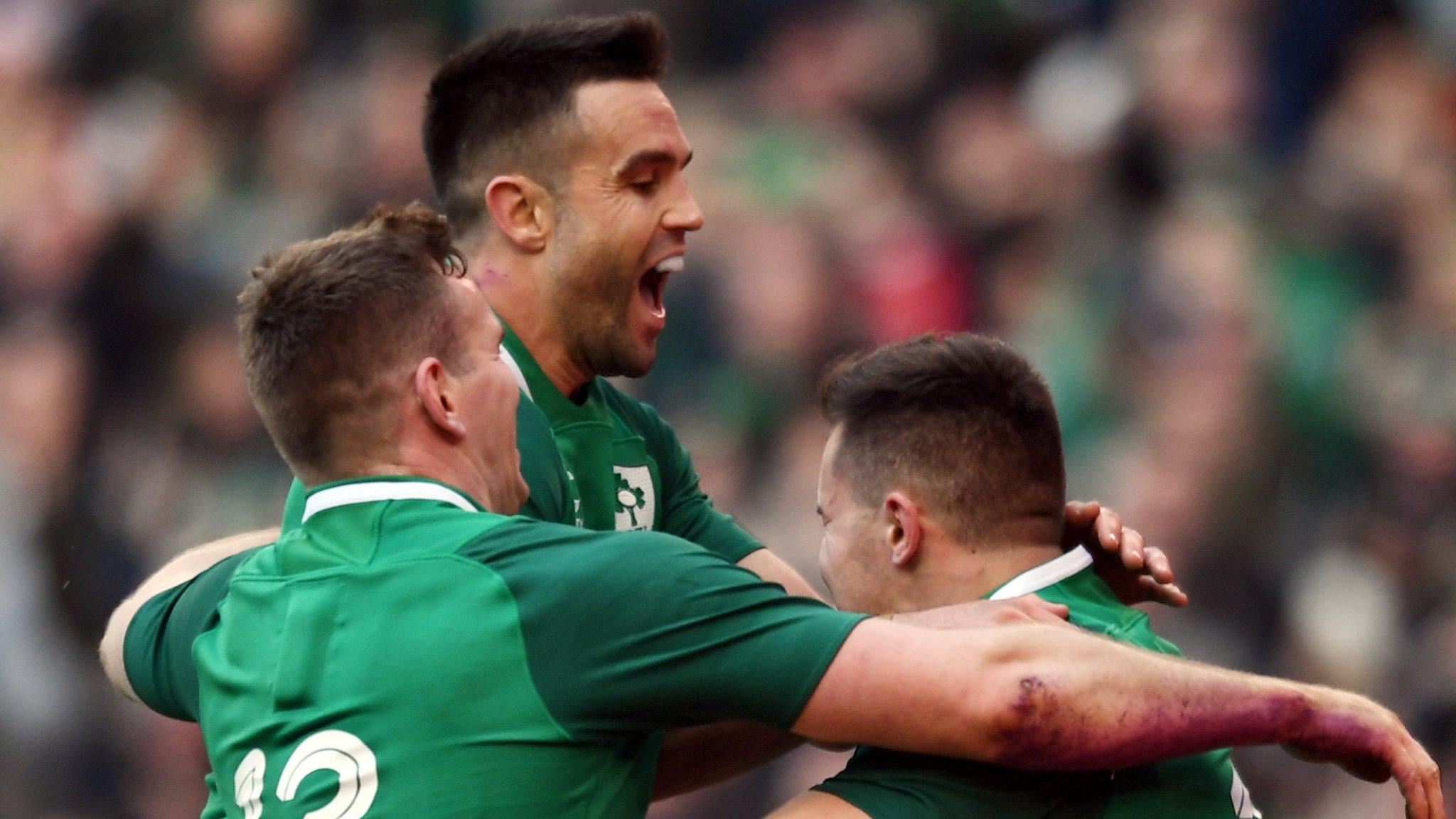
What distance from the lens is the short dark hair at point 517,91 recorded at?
3619 millimetres

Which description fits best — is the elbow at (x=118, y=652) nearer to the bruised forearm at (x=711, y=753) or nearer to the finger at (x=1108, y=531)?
the bruised forearm at (x=711, y=753)

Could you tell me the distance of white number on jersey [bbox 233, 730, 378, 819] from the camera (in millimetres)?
2295

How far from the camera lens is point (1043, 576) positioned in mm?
2627

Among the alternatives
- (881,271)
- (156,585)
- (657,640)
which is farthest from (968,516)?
(881,271)

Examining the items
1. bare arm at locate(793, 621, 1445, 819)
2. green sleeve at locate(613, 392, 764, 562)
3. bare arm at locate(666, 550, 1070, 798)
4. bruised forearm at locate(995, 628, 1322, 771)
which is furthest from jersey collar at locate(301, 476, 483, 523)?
green sleeve at locate(613, 392, 764, 562)

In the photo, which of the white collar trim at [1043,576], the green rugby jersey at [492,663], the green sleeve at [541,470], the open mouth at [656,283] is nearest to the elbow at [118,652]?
the green rugby jersey at [492,663]

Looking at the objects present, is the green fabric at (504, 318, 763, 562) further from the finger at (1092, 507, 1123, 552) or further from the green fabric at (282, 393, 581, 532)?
the finger at (1092, 507, 1123, 552)

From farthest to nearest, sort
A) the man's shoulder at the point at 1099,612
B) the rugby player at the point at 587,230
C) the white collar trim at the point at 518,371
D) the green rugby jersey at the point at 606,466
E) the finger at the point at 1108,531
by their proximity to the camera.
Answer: the rugby player at the point at 587,230, the white collar trim at the point at 518,371, the green rugby jersey at the point at 606,466, the finger at the point at 1108,531, the man's shoulder at the point at 1099,612

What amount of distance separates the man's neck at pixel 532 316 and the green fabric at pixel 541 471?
0.35 meters

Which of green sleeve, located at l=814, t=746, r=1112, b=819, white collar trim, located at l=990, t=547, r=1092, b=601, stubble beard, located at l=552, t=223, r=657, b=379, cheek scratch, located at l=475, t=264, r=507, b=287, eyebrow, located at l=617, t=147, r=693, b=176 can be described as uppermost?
eyebrow, located at l=617, t=147, r=693, b=176

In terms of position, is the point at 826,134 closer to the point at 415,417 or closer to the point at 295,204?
the point at 295,204

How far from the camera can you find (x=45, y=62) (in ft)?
25.9

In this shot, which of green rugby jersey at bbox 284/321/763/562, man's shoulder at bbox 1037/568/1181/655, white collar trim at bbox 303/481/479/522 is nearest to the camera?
white collar trim at bbox 303/481/479/522

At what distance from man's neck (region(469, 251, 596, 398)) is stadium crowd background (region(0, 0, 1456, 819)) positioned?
297cm
